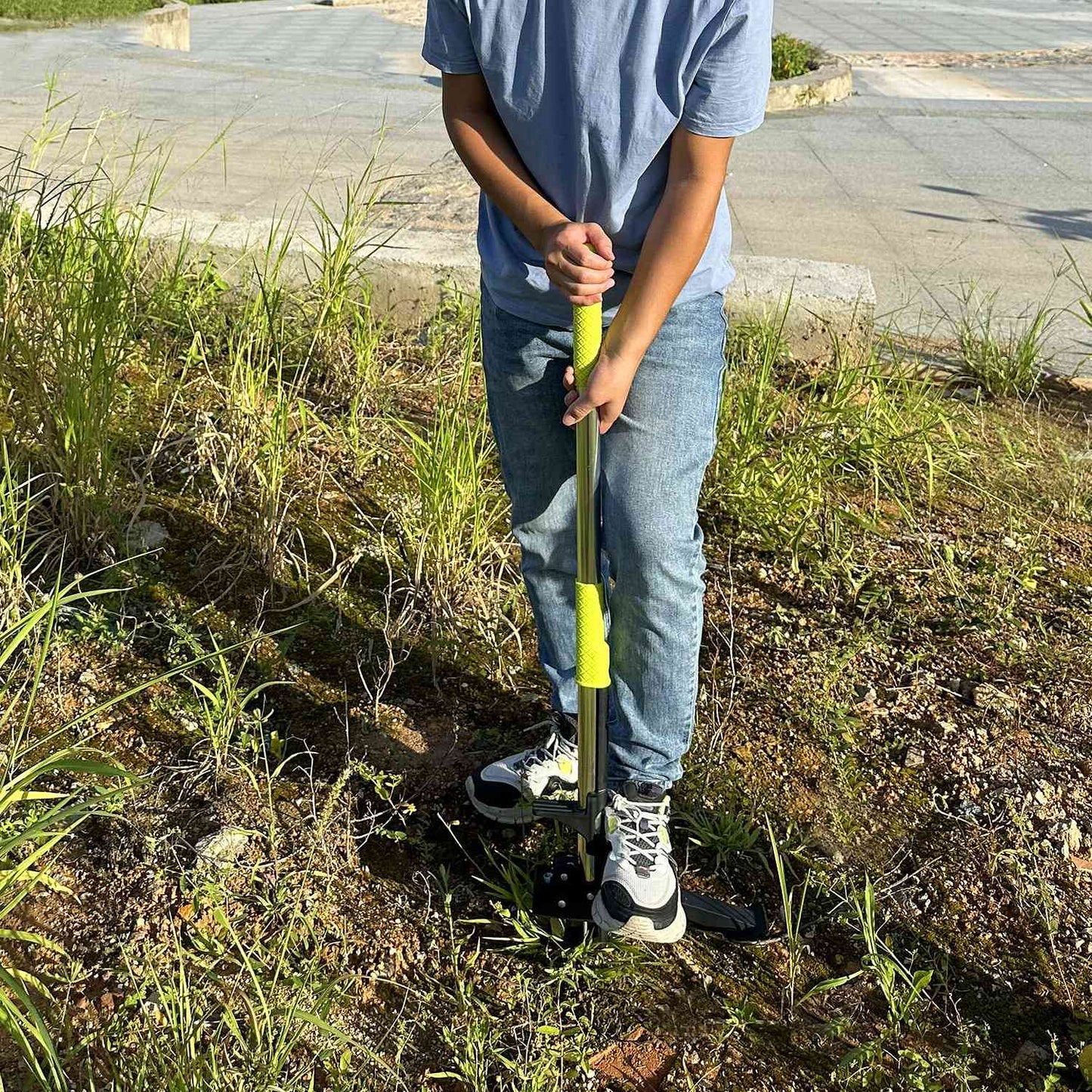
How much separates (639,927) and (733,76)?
4.17 ft

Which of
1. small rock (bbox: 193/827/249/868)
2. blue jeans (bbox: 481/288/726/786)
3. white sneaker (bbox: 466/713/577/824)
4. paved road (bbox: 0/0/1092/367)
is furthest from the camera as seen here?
paved road (bbox: 0/0/1092/367)

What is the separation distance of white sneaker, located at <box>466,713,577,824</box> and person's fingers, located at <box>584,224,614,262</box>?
0.90 m

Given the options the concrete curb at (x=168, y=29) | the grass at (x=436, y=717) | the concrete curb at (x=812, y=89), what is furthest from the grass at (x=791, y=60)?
the grass at (x=436, y=717)

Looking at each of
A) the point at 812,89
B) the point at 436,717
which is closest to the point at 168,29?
the point at 812,89

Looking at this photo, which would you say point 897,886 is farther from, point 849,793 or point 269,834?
point 269,834

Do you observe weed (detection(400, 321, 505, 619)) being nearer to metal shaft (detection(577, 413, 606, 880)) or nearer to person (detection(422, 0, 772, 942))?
person (detection(422, 0, 772, 942))

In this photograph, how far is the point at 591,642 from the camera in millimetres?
1689

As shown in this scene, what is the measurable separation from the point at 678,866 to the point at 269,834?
0.74m

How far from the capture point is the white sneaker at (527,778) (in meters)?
2.01

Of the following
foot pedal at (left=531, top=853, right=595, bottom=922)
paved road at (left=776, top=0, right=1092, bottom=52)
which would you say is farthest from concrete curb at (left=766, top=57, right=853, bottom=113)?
foot pedal at (left=531, top=853, right=595, bottom=922)

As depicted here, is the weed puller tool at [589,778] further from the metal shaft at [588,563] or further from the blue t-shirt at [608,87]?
the blue t-shirt at [608,87]

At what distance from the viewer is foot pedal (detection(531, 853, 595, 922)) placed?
1.79 metres

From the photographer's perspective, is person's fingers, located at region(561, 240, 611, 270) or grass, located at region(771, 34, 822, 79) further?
grass, located at region(771, 34, 822, 79)

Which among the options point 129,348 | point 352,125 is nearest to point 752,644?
point 129,348
